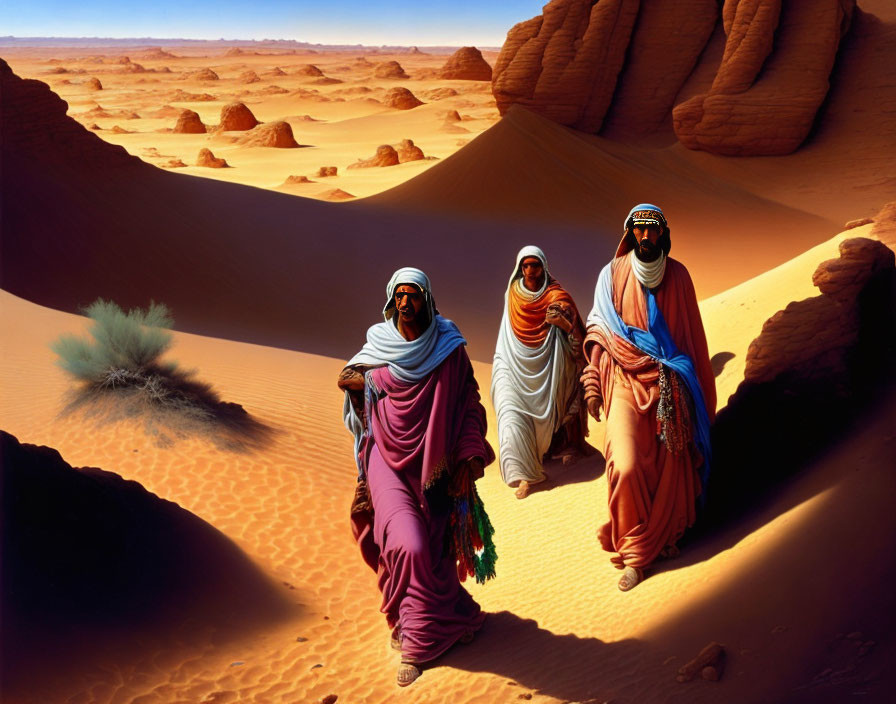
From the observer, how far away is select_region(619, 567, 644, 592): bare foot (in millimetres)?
6758

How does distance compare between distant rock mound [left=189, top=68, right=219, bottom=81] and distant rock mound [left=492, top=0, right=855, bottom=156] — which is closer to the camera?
distant rock mound [left=492, top=0, right=855, bottom=156]

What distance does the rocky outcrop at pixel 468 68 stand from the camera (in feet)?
223

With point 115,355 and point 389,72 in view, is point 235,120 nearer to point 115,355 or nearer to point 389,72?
point 389,72

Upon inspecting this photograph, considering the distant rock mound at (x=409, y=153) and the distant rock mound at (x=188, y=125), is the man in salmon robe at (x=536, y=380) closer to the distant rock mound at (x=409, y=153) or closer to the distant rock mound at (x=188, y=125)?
the distant rock mound at (x=409, y=153)

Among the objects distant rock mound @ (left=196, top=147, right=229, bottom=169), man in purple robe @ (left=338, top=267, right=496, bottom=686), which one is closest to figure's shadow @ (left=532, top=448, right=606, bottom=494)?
man in purple robe @ (left=338, top=267, right=496, bottom=686)

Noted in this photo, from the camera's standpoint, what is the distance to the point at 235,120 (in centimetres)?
4944

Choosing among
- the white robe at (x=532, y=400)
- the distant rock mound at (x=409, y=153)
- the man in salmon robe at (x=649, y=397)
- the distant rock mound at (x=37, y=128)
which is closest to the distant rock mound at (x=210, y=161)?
the distant rock mound at (x=409, y=153)

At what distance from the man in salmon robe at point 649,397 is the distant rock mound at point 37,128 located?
49.7 feet

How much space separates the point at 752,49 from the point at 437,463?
23826mm

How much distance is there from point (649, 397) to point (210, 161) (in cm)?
3485

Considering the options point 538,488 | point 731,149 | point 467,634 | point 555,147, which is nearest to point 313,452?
point 538,488

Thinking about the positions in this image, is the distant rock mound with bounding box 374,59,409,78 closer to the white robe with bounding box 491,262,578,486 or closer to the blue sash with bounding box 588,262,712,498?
the white robe with bounding box 491,262,578,486

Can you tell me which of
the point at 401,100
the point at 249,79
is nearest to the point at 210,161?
the point at 401,100

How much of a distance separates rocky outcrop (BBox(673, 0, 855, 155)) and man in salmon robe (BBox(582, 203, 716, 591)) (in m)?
20.9
